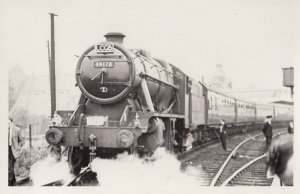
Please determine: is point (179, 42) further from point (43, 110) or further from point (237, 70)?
point (43, 110)

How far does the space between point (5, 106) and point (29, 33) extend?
0.79m

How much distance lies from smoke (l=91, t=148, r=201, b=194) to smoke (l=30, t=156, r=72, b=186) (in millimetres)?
360

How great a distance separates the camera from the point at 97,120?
4367 millimetres

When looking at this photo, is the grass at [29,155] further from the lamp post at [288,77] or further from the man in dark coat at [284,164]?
the lamp post at [288,77]

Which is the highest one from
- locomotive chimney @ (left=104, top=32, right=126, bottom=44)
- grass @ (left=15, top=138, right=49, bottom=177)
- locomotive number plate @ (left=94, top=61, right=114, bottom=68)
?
locomotive chimney @ (left=104, top=32, right=126, bottom=44)

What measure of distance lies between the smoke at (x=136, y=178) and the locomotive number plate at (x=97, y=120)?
375 mm

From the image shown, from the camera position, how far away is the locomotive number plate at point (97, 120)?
4348mm

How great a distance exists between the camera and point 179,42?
5.07m

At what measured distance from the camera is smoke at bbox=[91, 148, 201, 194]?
431 cm

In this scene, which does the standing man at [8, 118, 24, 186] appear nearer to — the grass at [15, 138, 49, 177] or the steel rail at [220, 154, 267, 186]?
the grass at [15, 138, 49, 177]

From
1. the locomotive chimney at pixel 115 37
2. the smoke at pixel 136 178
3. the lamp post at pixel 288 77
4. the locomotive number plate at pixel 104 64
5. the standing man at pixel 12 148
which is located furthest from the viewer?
the lamp post at pixel 288 77

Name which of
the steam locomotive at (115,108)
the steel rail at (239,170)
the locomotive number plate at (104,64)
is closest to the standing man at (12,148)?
the steam locomotive at (115,108)

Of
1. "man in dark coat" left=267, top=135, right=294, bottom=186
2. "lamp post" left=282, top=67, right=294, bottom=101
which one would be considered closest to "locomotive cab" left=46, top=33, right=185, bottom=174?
"man in dark coat" left=267, top=135, right=294, bottom=186

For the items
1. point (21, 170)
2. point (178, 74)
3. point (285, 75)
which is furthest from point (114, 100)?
point (285, 75)
